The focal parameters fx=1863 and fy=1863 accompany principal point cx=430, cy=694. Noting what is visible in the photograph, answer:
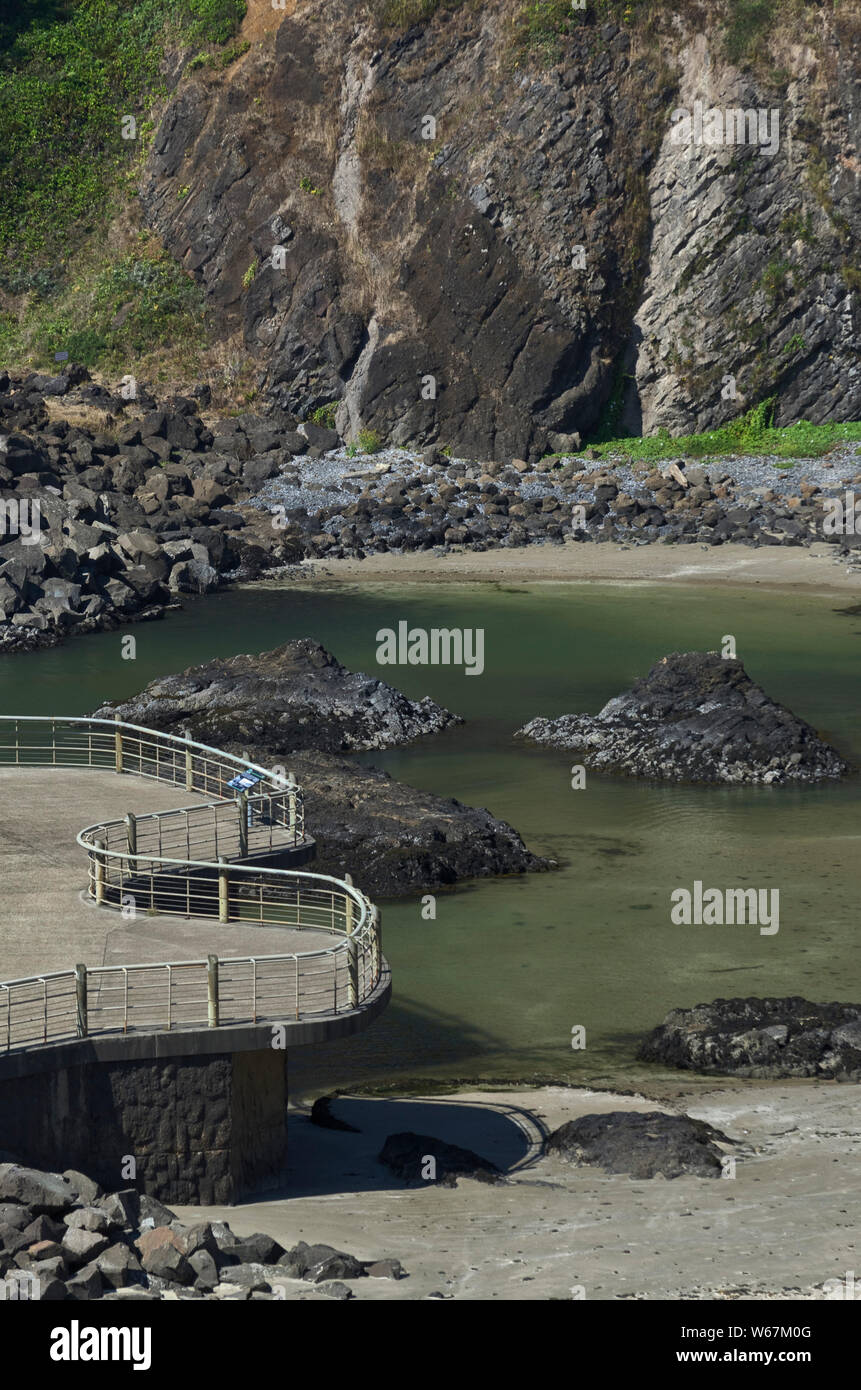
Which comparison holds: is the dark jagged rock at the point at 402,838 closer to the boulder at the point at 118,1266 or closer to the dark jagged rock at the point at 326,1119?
the dark jagged rock at the point at 326,1119

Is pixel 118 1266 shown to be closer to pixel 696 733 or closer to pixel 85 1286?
pixel 85 1286

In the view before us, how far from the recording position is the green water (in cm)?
3031

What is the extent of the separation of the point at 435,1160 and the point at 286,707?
28.1 m

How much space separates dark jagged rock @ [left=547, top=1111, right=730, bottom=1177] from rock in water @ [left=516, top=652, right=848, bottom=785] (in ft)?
73.1

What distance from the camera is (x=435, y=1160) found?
2261 cm

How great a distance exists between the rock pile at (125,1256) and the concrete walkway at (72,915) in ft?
14.4

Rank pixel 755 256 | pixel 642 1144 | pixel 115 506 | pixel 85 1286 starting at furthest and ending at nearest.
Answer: pixel 755 256 → pixel 115 506 → pixel 642 1144 → pixel 85 1286

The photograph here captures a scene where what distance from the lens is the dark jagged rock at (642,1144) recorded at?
→ 2262 cm

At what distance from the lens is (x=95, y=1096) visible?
20969 millimetres

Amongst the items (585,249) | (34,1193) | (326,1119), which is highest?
(585,249)

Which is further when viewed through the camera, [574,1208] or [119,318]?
[119,318]

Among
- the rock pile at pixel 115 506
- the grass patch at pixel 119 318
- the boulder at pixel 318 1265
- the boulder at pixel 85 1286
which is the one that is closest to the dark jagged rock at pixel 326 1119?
the boulder at pixel 318 1265

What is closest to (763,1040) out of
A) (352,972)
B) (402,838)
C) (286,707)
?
(352,972)
